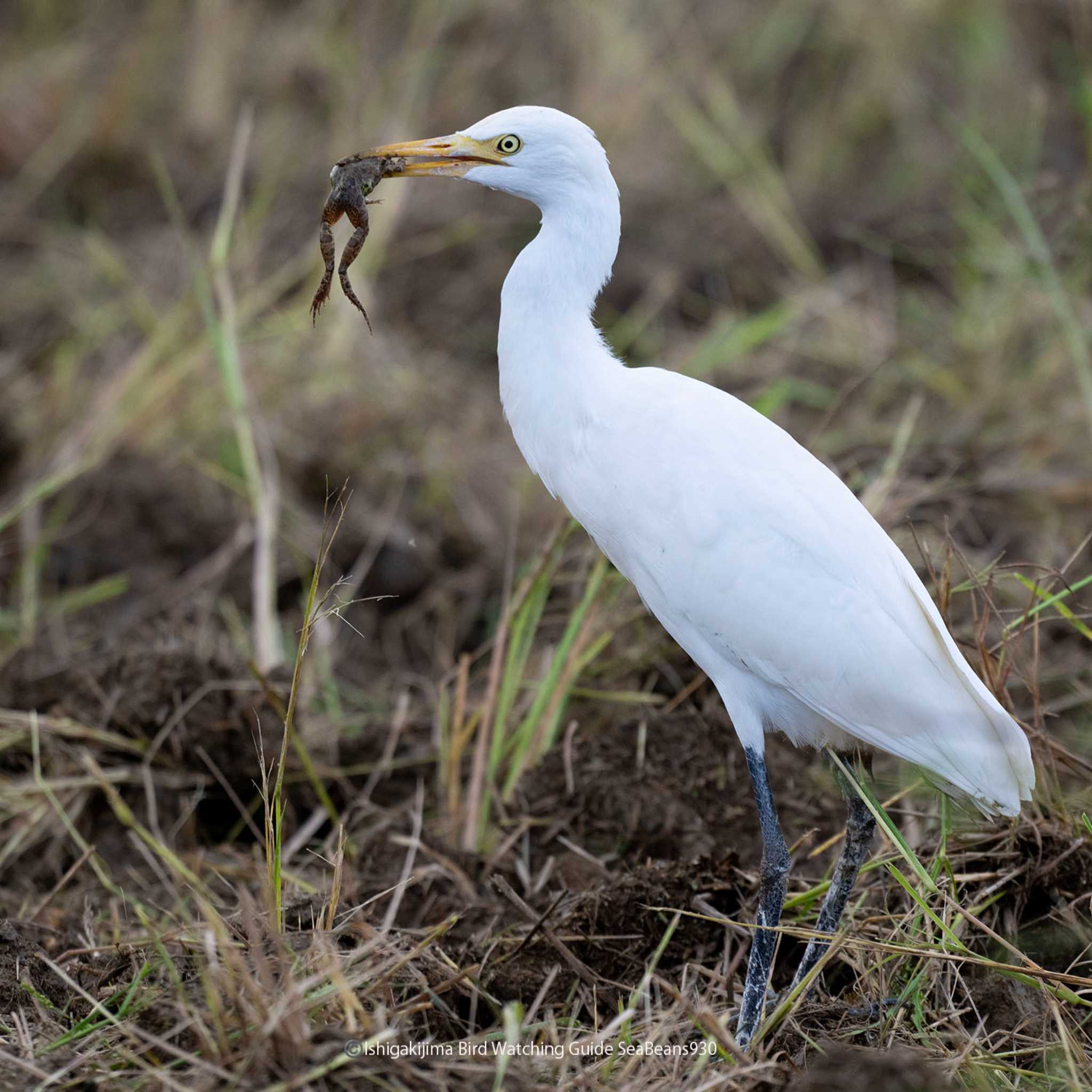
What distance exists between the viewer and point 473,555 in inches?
170

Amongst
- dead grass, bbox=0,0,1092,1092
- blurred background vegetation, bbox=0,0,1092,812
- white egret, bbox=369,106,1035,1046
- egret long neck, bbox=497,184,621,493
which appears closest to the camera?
dead grass, bbox=0,0,1092,1092

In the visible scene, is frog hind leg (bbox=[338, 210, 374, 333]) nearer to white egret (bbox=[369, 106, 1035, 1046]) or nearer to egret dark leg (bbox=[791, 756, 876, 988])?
white egret (bbox=[369, 106, 1035, 1046])

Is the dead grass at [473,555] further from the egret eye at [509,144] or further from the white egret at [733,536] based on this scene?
the egret eye at [509,144]

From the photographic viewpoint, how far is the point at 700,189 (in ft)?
20.9

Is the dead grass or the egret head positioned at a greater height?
the egret head

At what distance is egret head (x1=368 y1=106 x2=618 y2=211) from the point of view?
235 centimetres

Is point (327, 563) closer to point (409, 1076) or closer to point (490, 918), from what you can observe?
point (490, 918)

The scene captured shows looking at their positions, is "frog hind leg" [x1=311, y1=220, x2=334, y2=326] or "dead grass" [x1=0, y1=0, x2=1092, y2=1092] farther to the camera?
"frog hind leg" [x1=311, y1=220, x2=334, y2=326]

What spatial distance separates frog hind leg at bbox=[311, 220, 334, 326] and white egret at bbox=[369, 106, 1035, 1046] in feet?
0.65

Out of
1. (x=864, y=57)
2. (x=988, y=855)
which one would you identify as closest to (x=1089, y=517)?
(x=988, y=855)

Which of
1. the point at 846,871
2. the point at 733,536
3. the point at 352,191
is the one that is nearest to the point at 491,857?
the point at 846,871

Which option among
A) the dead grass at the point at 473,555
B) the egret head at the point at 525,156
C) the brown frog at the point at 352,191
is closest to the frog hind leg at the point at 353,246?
the brown frog at the point at 352,191

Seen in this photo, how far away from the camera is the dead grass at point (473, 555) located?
85.0 inches

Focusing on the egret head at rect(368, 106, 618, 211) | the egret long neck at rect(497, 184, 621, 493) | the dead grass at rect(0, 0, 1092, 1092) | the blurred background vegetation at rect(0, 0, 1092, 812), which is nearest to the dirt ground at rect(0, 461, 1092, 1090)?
the dead grass at rect(0, 0, 1092, 1092)
